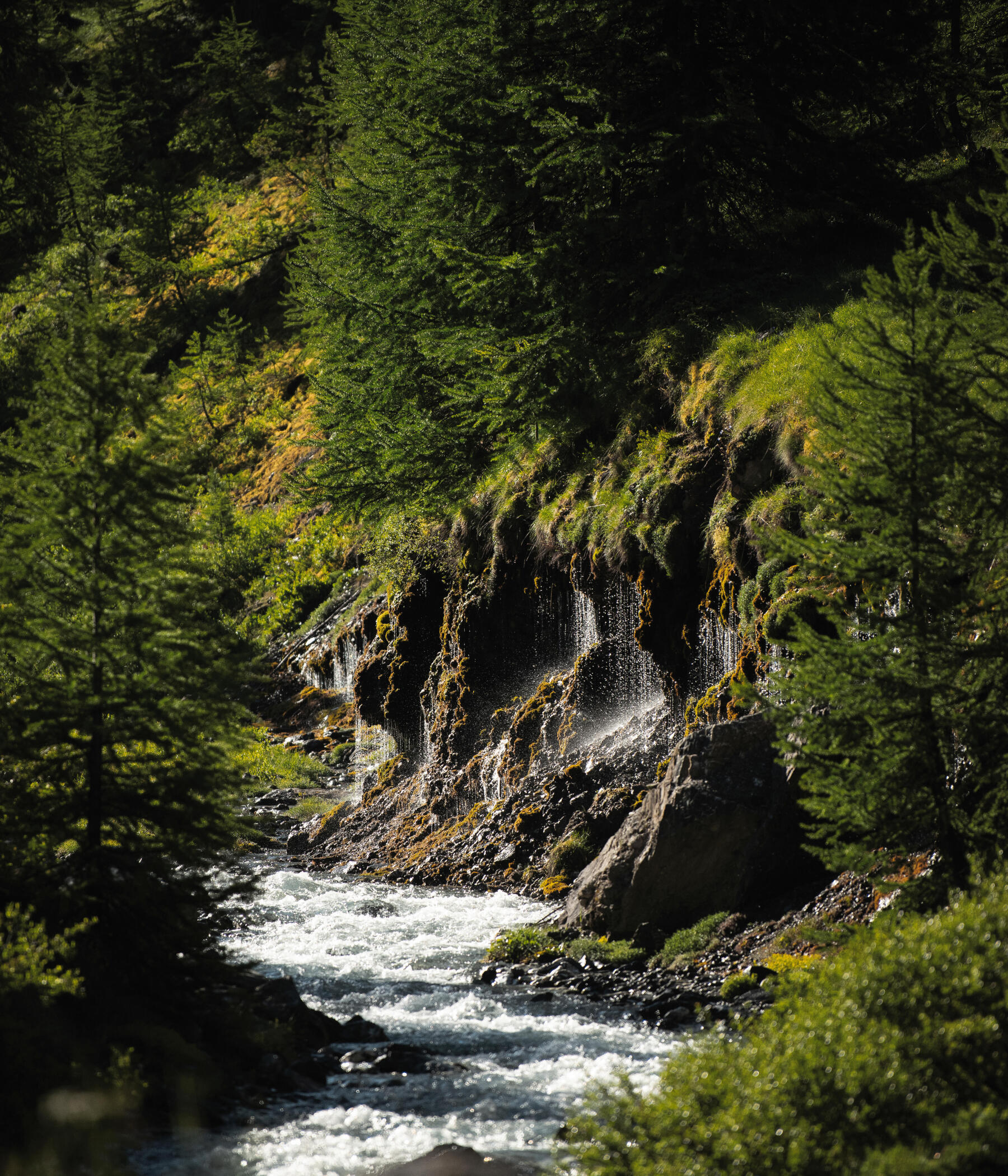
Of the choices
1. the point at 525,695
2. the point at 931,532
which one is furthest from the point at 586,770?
the point at 931,532

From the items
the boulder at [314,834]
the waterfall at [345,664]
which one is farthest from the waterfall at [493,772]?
the waterfall at [345,664]

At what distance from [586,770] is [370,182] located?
1557 centimetres

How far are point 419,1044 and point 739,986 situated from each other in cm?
351

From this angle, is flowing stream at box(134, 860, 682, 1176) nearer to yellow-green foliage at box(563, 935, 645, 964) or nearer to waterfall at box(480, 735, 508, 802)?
yellow-green foliage at box(563, 935, 645, 964)

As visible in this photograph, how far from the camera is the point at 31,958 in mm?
8086

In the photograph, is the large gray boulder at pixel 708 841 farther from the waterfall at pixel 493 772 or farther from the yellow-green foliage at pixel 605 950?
the waterfall at pixel 493 772

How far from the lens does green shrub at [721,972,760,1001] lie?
37.5 ft

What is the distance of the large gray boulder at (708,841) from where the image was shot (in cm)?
1338

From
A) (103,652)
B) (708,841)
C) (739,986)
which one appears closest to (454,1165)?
(739,986)

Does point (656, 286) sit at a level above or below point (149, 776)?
above

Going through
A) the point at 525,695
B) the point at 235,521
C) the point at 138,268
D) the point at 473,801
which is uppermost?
the point at 138,268

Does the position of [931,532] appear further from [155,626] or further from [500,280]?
[500,280]

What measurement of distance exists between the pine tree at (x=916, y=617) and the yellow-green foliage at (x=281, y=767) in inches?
559

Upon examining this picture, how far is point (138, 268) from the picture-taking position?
45281 millimetres
